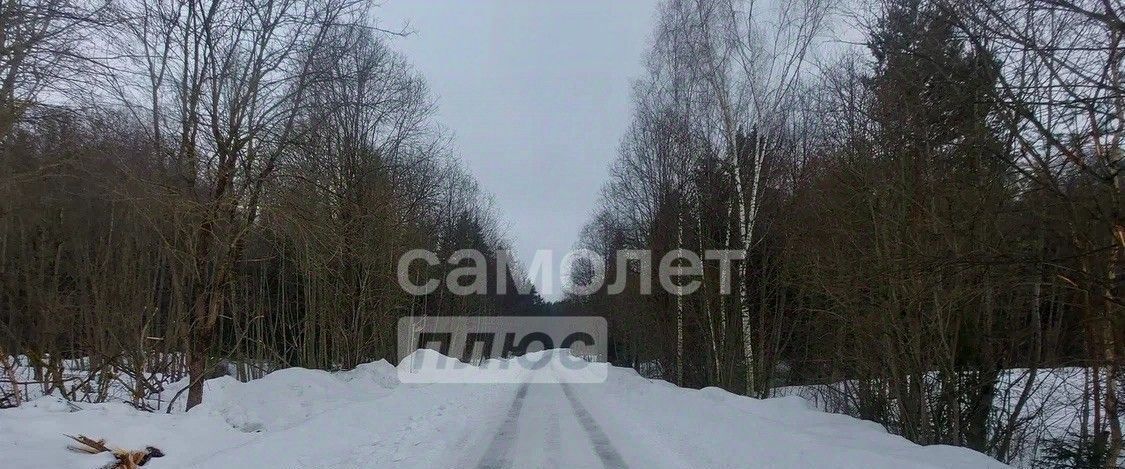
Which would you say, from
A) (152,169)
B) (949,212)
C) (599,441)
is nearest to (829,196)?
(949,212)

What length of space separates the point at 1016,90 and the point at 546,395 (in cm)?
1425

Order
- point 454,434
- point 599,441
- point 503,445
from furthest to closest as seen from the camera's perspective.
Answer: point 454,434 < point 599,441 < point 503,445

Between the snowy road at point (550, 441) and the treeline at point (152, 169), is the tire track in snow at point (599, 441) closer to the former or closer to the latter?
the snowy road at point (550, 441)

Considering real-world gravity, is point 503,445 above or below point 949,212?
below

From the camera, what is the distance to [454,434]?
1057 centimetres

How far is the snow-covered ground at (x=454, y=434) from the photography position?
7270 millimetres

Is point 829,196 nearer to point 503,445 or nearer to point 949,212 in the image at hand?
point 949,212

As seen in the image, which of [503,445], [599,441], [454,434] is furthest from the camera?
[454,434]

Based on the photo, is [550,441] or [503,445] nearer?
[503,445]

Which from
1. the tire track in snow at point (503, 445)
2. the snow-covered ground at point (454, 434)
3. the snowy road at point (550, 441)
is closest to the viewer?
the snow-covered ground at point (454, 434)

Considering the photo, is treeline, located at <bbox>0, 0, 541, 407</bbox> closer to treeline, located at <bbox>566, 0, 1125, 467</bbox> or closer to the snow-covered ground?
the snow-covered ground

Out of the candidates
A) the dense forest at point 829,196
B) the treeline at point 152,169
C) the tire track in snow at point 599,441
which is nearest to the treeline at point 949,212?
the dense forest at point 829,196

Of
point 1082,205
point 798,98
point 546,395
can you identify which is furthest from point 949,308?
point 546,395

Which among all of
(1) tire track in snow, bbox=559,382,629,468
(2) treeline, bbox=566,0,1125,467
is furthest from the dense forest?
(1) tire track in snow, bbox=559,382,629,468
